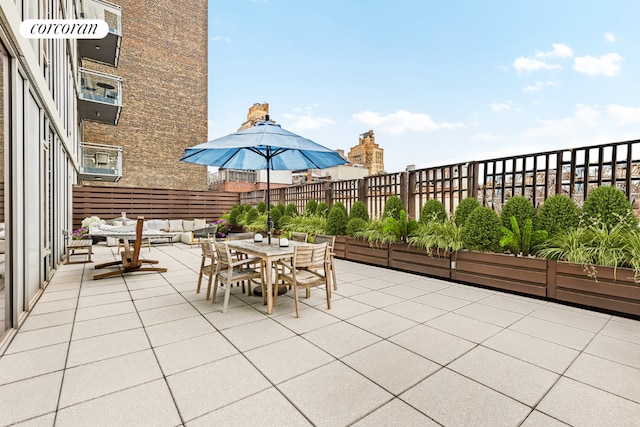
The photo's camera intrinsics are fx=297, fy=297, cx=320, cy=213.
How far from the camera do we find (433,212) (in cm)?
556

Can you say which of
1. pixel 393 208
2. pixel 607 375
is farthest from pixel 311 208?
pixel 607 375

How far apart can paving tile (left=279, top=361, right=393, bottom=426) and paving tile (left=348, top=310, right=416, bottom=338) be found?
781mm

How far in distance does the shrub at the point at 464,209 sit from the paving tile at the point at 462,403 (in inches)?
Answer: 137

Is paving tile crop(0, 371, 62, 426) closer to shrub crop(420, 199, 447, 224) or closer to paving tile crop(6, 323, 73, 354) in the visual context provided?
paving tile crop(6, 323, 73, 354)

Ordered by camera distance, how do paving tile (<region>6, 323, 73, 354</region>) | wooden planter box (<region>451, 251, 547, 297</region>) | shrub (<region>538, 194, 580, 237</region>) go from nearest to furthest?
paving tile (<region>6, 323, 73, 354</region>)
wooden planter box (<region>451, 251, 547, 297</region>)
shrub (<region>538, 194, 580, 237</region>)

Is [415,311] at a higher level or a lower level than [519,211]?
lower

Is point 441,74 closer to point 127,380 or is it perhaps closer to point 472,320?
point 472,320

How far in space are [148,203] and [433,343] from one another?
41.6ft

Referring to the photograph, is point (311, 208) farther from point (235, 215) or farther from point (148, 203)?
point (148, 203)

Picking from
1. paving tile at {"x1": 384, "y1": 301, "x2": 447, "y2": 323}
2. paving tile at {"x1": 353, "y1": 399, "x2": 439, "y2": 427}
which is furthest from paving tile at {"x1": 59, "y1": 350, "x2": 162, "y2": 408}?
paving tile at {"x1": 384, "y1": 301, "x2": 447, "y2": 323}

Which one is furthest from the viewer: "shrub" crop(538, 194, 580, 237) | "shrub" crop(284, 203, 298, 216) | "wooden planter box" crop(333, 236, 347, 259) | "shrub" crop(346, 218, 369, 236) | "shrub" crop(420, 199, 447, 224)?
"shrub" crop(284, 203, 298, 216)

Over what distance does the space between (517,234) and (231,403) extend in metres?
4.19

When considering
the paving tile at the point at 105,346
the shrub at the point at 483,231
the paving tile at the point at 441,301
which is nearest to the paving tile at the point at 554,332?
the paving tile at the point at 441,301

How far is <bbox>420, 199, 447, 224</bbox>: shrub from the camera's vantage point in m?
5.51
